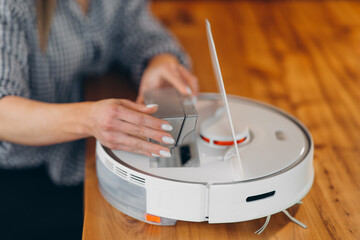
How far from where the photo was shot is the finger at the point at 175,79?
1.04 metres

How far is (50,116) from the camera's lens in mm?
879

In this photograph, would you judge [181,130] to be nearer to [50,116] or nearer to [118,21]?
[50,116]

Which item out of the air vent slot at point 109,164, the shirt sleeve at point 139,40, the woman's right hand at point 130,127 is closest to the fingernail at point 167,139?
the woman's right hand at point 130,127

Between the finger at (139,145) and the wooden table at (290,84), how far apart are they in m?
0.12

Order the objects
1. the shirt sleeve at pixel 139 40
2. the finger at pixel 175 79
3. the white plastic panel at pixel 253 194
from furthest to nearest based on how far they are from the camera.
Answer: the shirt sleeve at pixel 139 40 < the finger at pixel 175 79 < the white plastic panel at pixel 253 194

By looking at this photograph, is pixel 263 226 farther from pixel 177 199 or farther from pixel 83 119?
pixel 83 119

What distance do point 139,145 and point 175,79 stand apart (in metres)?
0.35

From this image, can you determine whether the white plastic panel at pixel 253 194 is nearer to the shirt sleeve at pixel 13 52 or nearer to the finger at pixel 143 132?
the finger at pixel 143 132

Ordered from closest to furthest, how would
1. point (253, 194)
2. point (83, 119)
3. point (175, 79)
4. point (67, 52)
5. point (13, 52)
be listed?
point (253, 194) < point (83, 119) < point (13, 52) < point (175, 79) < point (67, 52)

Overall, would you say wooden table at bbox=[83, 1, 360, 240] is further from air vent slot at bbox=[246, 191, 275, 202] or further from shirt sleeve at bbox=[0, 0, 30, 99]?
shirt sleeve at bbox=[0, 0, 30, 99]

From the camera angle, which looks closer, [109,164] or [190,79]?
[109,164]

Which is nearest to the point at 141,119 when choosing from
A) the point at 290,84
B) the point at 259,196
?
the point at 259,196

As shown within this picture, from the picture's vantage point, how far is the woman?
78cm

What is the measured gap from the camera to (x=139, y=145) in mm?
766
